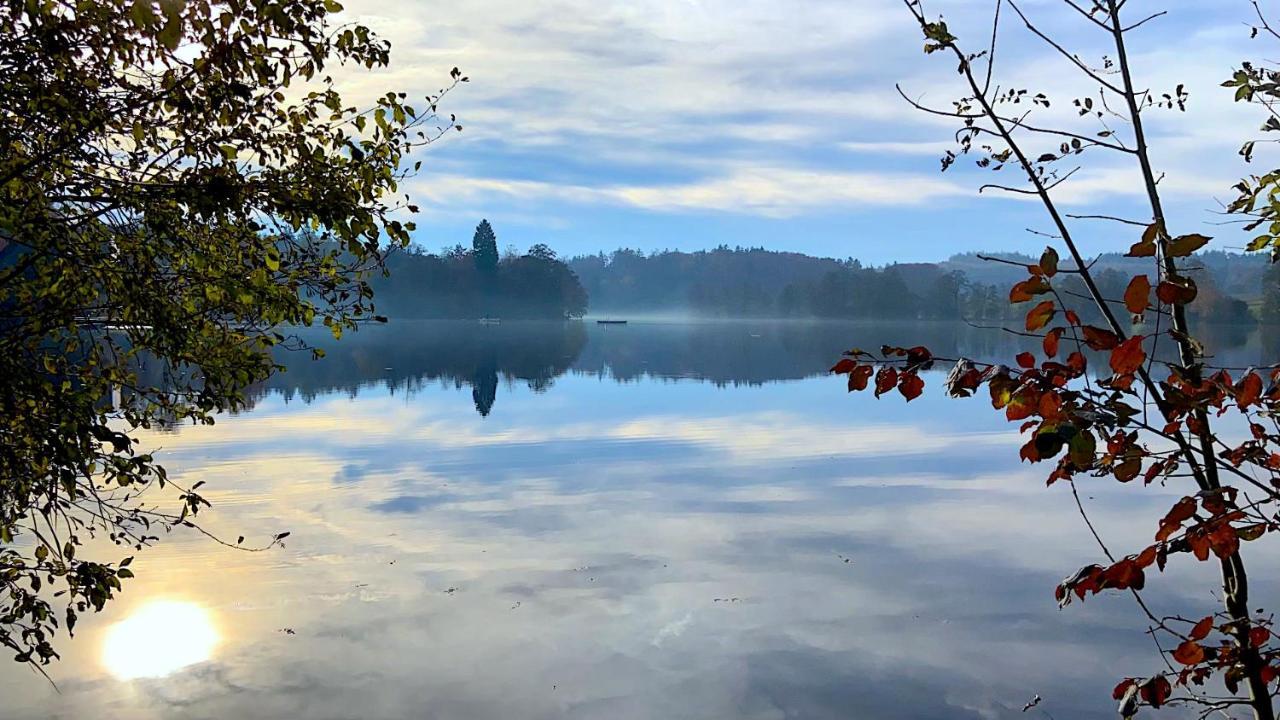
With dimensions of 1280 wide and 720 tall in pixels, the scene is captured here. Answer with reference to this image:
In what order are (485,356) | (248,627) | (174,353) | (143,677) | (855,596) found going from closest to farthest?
1. (174,353)
2. (143,677)
3. (248,627)
4. (855,596)
5. (485,356)

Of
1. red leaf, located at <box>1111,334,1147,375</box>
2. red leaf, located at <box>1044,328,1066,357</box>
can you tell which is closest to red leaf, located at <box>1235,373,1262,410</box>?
red leaf, located at <box>1111,334,1147,375</box>

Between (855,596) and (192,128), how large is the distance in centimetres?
975

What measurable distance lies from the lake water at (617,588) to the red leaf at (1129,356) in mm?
7144

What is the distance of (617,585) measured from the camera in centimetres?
1367

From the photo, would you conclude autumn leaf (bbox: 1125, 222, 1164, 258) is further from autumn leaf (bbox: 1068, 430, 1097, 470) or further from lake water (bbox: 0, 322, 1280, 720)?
lake water (bbox: 0, 322, 1280, 720)

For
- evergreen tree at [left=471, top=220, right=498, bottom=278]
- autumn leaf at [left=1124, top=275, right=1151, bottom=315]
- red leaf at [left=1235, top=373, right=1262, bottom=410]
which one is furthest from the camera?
evergreen tree at [left=471, top=220, right=498, bottom=278]

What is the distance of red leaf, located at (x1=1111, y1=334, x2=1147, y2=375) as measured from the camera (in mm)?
3129

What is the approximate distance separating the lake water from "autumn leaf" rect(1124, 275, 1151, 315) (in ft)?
23.5

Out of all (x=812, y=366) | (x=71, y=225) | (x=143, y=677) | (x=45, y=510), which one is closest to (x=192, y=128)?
(x=71, y=225)

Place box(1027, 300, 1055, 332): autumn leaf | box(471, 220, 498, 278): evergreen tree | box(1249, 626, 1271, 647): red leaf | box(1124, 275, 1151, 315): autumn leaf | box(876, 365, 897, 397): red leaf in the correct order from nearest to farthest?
1. box(1124, 275, 1151, 315): autumn leaf
2. box(1027, 300, 1055, 332): autumn leaf
3. box(876, 365, 897, 397): red leaf
4. box(1249, 626, 1271, 647): red leaf
5. box(471, 220, 498, 278): evergreen tree

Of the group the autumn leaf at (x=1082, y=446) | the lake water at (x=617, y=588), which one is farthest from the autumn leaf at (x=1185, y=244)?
the lake water at (x=617, y=588)

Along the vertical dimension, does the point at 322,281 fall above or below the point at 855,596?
above

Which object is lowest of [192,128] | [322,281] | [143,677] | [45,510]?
[143,677]

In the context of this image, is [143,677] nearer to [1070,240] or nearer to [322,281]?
[322,281]
